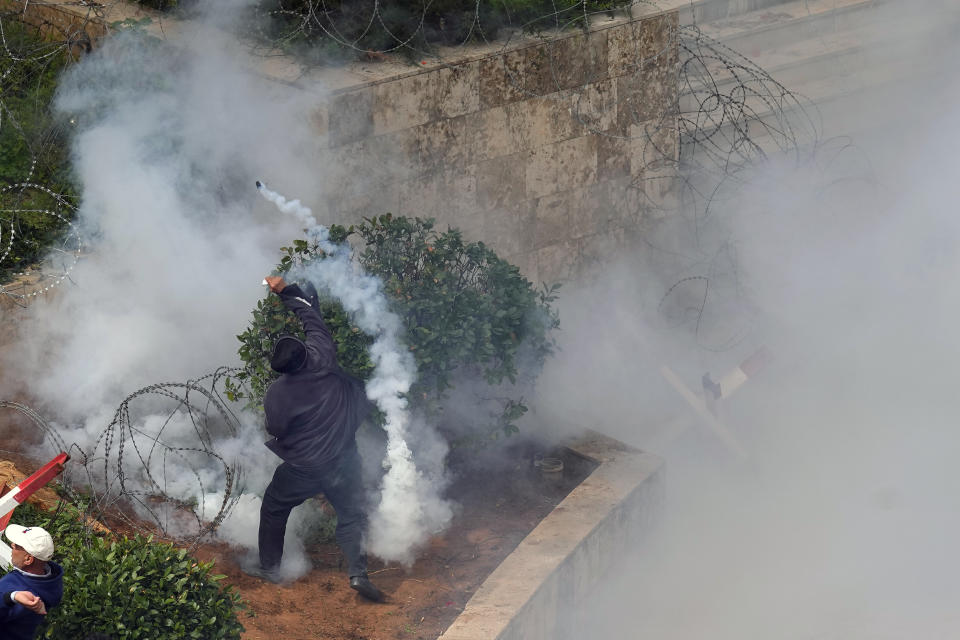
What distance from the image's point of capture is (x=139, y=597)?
538 centimetres

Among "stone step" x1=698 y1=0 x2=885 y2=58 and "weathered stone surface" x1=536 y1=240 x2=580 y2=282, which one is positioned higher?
"stone step" x1=698 y1=0 x2=885 y2=58

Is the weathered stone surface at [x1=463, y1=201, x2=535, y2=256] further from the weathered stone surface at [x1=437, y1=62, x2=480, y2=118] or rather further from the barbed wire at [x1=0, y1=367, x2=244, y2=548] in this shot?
the barbed wire at [x1=0, y1=367, x2=244, y2=548]

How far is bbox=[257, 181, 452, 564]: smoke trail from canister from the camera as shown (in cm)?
710

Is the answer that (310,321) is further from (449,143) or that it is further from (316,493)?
(449,143)

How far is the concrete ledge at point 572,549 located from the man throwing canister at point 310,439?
29.8 inches

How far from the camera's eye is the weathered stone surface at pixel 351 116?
8.47m

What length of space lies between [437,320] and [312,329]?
80cm

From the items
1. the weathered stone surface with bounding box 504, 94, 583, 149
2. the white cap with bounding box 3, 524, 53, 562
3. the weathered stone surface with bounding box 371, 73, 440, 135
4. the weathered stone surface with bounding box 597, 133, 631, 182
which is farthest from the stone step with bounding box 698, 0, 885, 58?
the white cap with bounding box 3, 524, 53, 562

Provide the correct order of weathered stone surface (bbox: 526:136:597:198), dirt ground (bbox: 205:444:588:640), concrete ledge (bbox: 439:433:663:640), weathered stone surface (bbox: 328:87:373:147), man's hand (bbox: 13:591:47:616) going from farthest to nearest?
1. weathered stone surface (bbox: 526:136:597:198)
2. weathered stone surface (bbox: 328:87:373:147)
3. dirt ground (bbox: 205:444:588:640)
4. concrete ledge (bbox: 439:433:663:640)
5. man's hand (bbox: 13:591:47:616)

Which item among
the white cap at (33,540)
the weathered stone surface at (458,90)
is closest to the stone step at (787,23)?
the weathered stone surface at (458,90)

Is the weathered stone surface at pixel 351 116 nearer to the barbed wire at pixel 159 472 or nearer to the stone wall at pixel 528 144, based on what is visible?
the stone wall at pixel 528 144

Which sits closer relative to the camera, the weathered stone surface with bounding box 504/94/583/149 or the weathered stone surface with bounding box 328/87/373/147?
the weathered stone surface with bounding box 328/87/373/147

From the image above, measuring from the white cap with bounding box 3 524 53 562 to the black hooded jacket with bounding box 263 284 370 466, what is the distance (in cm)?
181

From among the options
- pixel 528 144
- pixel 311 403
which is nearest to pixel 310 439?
pixel 311 403
